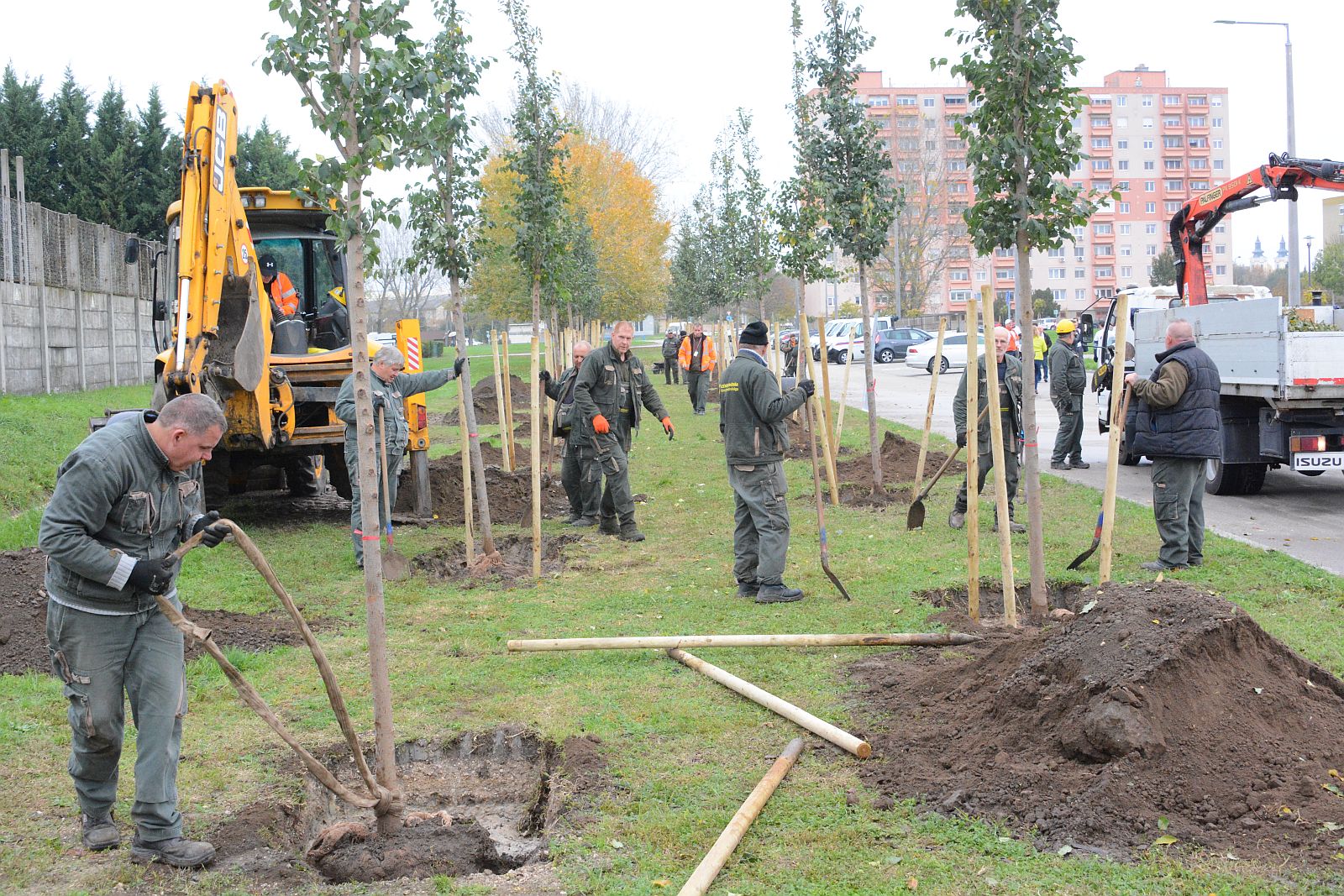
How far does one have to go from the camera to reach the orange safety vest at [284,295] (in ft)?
38.5

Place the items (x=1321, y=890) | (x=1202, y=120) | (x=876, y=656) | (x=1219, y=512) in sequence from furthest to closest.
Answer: (x=1202, y=120)
(x=1219, y=512)
(x=876, y=656)
(x=1321, y=890)

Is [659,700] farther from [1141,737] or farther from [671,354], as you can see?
[671,354]

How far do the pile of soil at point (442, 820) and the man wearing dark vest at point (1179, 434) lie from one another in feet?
17.6

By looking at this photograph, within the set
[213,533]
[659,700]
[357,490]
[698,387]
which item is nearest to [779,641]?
[659,700]

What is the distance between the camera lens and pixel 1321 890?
11.8 ft

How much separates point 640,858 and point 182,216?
7885 mm

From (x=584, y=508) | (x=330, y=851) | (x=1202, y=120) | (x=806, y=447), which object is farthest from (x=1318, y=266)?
(x=1202, y=120)

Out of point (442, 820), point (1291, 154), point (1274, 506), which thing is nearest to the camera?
point (442, 820)

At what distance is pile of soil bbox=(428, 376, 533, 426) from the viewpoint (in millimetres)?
25625

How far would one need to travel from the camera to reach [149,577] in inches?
158

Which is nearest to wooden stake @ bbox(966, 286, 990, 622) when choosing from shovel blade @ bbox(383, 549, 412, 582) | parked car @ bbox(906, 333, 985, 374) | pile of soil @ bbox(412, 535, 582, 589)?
pile of soil @ bbox(412, 535, 582, 589)

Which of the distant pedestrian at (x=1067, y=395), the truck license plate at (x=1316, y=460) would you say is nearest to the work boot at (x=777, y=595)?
the truck license plate at (x=1316, y=460)

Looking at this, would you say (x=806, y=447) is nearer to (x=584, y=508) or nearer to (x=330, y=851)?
(x=584, y=508)

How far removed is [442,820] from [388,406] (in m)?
5.50
